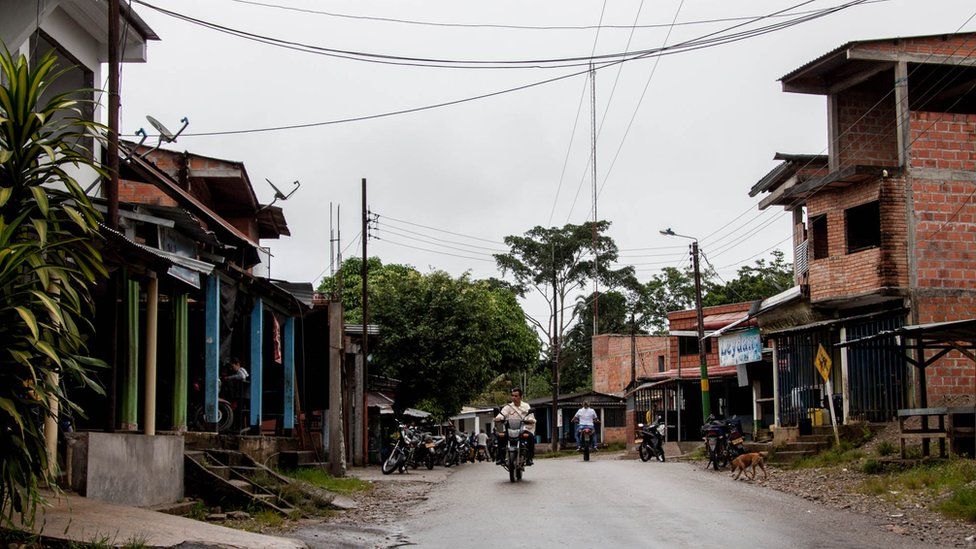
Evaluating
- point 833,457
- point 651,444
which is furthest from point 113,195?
point 651,444

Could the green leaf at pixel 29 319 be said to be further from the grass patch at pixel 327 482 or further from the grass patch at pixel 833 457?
the grass patch at pixel 833 457

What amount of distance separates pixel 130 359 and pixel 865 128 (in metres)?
20.4

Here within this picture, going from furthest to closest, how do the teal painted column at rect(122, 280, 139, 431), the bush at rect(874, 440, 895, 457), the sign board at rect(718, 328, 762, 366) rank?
the sign board at rect(718, 328, 762, 366), the bush at rect(874, 440, 895, 457), the teal painted column at rect(122, 280, 139, 431)

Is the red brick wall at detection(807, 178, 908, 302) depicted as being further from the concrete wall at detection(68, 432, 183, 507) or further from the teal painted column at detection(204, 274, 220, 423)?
the concrete wall at detection(68, 432, 183, 507)

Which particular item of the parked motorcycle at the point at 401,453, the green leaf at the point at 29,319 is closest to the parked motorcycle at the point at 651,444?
the parked motorcycle at the point at 401,453

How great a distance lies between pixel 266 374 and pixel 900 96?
1623 cm

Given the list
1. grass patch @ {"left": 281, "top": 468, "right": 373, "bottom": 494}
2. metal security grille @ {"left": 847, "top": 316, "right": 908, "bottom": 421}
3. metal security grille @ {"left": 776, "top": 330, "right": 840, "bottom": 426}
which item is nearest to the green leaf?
grass patch @ {"left": 281, "top": 468, "right": 373, "bottom": 494}

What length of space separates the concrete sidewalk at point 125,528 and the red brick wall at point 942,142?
19.4m

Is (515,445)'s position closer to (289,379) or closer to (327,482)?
(327,482)

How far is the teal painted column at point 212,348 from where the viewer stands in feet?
50.1

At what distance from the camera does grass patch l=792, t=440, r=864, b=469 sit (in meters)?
20.4

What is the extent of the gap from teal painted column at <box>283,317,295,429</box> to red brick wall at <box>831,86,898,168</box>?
14.6 m

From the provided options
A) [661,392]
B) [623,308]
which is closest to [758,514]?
[661,392]

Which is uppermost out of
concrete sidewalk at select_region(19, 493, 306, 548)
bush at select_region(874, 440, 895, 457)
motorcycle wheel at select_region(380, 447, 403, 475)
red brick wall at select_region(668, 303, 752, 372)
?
red brick wall at select_region(668, 303, 752, 372)
